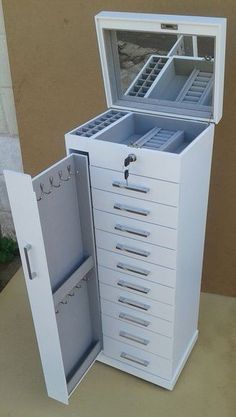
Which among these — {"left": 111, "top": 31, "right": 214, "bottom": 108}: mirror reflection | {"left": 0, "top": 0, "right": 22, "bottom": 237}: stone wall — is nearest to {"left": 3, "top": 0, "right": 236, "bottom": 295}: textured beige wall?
{"left": 0, "top": 0, "right": 22, "bottom": 237}: stone wall

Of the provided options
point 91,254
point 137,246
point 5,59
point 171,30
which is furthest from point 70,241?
point 5,59

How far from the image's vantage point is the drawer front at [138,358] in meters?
1.70

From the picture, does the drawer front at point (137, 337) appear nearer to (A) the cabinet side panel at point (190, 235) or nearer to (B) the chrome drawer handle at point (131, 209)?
(A) the cabinet side panel at point (190, 235)

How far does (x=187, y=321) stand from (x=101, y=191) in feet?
2.17

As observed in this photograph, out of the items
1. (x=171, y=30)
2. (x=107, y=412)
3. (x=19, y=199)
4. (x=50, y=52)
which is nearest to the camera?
(x=19, y=199)

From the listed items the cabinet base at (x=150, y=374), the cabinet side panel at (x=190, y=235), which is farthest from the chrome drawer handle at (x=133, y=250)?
the cabinet base at (x=150, y=374)

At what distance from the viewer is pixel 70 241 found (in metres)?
1.49

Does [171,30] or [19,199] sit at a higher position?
[171,30]

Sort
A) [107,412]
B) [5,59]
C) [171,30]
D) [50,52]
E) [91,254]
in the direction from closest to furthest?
[171,30] → [91,254] → [107,412] → [50,52] → [5,59]

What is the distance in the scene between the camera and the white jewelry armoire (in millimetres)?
1314

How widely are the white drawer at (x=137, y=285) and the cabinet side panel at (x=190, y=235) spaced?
3 centimetres

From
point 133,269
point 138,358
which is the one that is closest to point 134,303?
point 133,269

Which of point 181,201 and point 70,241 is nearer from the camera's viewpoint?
point 181,201

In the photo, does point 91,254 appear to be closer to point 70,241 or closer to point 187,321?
point 70,241
